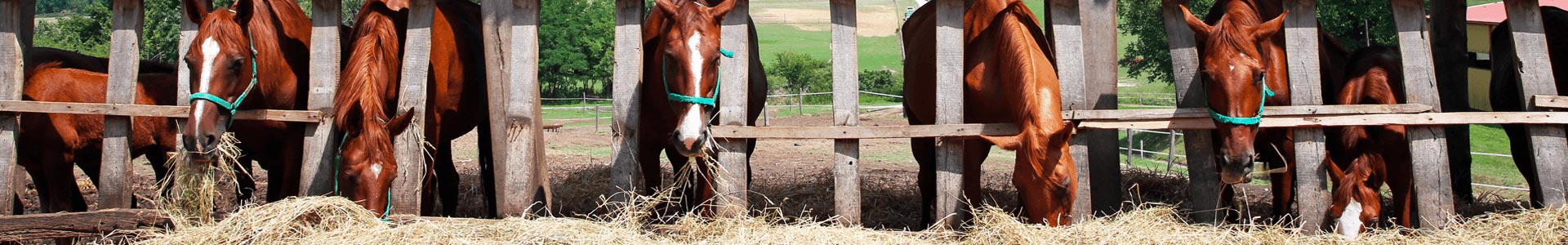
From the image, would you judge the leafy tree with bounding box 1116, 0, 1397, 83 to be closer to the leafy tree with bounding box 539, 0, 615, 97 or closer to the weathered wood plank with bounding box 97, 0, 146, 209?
the weathered wood plank with bounding box 97, 0, 146, 209

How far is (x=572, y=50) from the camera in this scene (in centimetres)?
4319

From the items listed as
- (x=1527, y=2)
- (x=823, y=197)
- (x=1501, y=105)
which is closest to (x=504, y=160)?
A: (x=823, y=197)

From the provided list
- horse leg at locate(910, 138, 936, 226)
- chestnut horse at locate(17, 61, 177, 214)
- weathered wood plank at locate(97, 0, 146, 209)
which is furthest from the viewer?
horse leg at locate(910, 138, 936, 226)

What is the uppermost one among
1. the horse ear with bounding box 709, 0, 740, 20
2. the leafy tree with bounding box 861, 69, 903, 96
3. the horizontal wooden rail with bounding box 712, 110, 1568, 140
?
the leafy tree with bounding box 861, 69, 903, 96

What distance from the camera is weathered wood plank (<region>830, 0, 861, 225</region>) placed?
5105mm

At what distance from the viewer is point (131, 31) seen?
5.49 metres

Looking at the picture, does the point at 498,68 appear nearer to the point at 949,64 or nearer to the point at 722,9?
the point at 722,9

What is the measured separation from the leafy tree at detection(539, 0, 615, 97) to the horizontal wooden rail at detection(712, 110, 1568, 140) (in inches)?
1441

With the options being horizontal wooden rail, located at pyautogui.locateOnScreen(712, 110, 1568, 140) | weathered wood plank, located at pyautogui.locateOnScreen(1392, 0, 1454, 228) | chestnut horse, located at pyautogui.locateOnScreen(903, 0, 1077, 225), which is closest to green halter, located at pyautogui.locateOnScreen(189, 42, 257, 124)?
horizontal wooden rail, located at pyautogui.locateOnScreen(712, 110, 1568, 140)

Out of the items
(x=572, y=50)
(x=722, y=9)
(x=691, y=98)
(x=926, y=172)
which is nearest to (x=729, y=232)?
(x=691, y=98)

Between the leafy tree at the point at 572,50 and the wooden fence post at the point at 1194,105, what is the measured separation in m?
36.9

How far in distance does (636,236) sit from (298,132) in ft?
6.99

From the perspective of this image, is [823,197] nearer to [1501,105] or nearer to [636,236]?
[636,236]

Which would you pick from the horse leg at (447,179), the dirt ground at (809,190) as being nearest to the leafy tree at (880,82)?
the dirt ground at (809,190)
